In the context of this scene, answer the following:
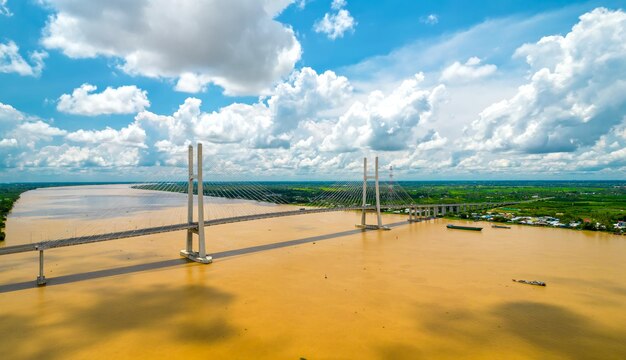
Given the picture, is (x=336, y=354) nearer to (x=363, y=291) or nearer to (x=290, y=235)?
(x=363, y=291)

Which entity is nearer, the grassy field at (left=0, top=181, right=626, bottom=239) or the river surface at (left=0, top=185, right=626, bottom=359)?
the river surface at (left=0, top=185, right=626, bottom=359)

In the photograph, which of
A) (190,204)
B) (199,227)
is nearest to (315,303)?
(199,227)

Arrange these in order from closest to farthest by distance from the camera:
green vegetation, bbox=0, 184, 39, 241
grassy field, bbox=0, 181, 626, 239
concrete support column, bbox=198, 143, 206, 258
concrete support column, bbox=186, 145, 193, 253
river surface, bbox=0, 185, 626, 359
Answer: river surface, bbox=0, 185, 626, 359, concrete support column, bbox=198, 143, 206, 258, concrete support column, bbox=186, 145, 193, 253, green vegetation, bbox=0, 184, 39, 241, grassy field, bbox=0, 181, 626, 239

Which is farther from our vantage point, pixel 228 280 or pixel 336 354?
pixel 228 280

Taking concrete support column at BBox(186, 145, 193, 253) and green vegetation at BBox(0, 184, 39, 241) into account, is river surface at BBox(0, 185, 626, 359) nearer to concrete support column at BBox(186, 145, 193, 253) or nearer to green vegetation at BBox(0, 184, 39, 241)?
concrete support column at BBox(186, 145, 193, 253)

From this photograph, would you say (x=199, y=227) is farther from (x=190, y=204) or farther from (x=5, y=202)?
(x=5, y=202)

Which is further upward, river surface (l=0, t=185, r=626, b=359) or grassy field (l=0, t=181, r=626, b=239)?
grassy field (l=0, t=181, r=626, b=239)

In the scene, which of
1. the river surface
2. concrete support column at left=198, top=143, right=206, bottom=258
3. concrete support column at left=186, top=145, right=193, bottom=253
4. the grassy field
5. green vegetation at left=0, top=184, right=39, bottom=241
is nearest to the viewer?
the river surface

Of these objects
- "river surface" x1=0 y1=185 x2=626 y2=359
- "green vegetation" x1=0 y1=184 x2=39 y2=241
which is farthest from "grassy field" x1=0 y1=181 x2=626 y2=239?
"river surface" x1=0 y1=185 x2=626 y2=359

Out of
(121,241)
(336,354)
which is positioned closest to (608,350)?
(336,354)
